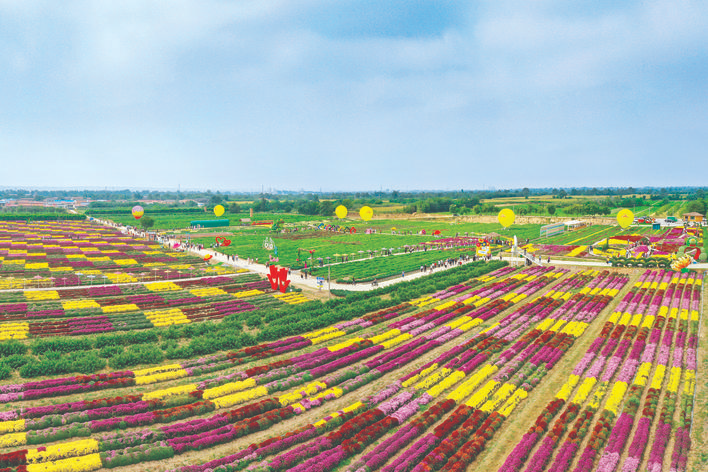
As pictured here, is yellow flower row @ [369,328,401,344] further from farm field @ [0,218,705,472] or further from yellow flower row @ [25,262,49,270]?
yellow flower row @ [25,262,49,270]

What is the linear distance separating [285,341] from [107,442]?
495 inches

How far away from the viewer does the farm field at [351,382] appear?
16.2 metres

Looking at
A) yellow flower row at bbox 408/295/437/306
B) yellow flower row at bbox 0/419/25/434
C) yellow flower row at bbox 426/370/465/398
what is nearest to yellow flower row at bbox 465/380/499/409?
yellow flower row at bbox 426/370/465/398

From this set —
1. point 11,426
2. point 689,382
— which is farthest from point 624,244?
point 11,426

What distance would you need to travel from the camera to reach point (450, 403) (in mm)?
20094

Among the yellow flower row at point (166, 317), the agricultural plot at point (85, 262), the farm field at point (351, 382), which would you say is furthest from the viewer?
the agricultural plot at point (85, 262)

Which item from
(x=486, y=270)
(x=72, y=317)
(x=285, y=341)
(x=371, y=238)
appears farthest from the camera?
(x=371, y=238)

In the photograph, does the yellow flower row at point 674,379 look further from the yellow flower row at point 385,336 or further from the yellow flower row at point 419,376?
the yellow flower row at point 385,336

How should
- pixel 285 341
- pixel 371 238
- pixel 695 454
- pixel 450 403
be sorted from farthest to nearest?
1. pixel 371 238
2. pixel 285 341
3. pixel 450 403
4. pixel 695 454

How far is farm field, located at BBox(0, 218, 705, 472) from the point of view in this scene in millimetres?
16250

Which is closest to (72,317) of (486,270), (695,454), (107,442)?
(107,442)

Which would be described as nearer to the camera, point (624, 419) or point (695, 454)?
point (695, 454)

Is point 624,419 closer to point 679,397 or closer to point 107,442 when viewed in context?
point 679,397

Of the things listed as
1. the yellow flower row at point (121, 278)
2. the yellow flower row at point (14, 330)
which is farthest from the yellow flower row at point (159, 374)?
the yellow flower row at point (121, 278)
